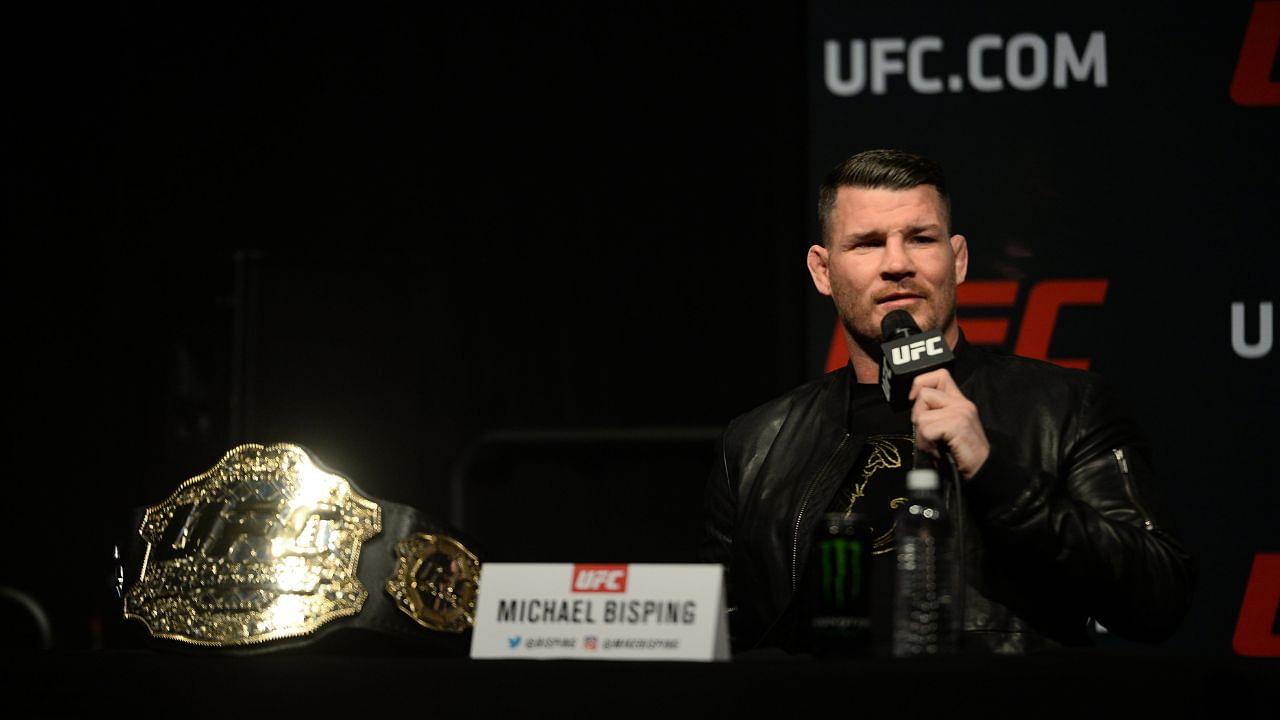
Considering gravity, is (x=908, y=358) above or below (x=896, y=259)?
below

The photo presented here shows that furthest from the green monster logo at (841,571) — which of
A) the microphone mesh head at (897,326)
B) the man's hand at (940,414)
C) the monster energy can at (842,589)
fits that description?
the microphone mesh head at (897,326)

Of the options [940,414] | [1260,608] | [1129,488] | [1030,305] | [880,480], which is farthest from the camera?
[1030,305]

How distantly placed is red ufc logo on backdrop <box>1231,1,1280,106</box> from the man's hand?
183cm

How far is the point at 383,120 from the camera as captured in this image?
141 inches

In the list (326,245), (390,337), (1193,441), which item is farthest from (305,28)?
(1193,441)

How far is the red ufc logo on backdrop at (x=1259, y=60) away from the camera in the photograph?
3096 mm

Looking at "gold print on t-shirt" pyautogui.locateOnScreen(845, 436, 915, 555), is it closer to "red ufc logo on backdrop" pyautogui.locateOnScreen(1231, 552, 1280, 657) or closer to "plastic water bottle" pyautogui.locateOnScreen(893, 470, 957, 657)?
"plastic water bottle" pyautogui.locateOnScreen(893, 470, 957, 657)

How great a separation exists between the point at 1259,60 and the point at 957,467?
6.07ft

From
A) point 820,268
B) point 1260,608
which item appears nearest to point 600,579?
point 820,268

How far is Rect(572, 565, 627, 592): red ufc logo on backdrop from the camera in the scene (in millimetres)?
1438

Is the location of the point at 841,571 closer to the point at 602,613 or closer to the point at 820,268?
the point at 602,613

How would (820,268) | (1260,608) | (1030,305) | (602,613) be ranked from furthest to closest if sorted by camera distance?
1. (1030,305)
2. (1260,608)
3. (820,268)
4. (602,613)

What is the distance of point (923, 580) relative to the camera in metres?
1.48

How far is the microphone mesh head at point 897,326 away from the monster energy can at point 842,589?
13.9 inches
